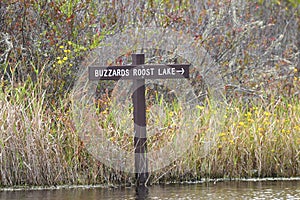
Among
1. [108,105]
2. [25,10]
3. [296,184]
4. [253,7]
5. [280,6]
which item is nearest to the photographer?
[296,184]

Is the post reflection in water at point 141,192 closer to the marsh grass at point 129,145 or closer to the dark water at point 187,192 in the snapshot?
the dark water at point 187,192

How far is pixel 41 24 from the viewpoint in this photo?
13922 mm

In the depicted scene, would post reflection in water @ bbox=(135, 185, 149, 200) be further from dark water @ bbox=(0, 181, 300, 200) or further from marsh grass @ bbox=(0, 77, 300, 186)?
marsh grass @ bbox=(0, 77, 300, 186)

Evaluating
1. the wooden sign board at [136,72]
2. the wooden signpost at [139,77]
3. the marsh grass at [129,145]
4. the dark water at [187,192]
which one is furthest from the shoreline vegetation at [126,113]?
the wooden sign board at [136,72]

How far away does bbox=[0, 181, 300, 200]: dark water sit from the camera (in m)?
10.4

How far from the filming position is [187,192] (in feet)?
35.1

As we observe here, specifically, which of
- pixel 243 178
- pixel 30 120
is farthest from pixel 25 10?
pixel 243 178

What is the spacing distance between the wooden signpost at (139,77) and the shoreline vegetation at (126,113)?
19 cm

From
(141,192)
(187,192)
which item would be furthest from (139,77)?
(187,192)

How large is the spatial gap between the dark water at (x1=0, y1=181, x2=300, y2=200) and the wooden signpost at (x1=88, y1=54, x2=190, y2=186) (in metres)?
0.38

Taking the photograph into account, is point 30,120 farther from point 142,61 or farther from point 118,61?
point 118,61

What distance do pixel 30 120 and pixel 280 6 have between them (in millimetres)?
9777

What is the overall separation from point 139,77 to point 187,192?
64.5 inches

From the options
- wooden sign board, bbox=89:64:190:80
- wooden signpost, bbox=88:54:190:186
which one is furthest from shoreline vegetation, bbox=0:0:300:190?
wooden sign board, bbox=89:64:190:80
